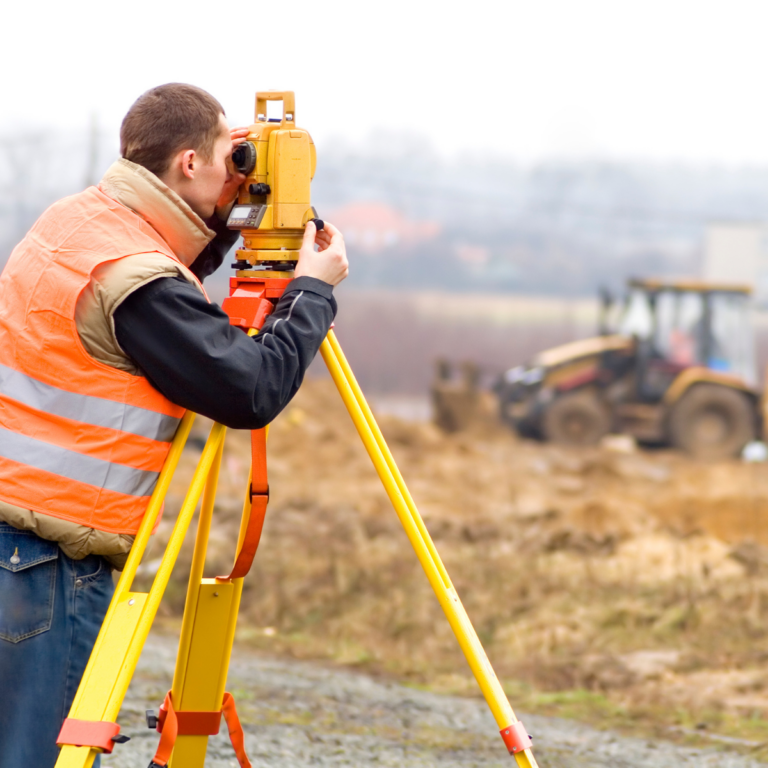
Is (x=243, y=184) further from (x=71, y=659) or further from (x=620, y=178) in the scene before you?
(x=620, y=178)

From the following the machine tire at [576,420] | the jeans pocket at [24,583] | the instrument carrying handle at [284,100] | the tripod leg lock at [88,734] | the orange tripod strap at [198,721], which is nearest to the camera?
the tripod leg lock at [88,734]

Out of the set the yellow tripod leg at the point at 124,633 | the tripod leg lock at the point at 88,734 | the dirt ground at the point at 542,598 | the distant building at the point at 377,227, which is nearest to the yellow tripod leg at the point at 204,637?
the yellow tripod leg at the point at 124,633

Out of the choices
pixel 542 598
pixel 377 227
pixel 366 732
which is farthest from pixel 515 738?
pixel 377 227

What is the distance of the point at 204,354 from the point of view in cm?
171

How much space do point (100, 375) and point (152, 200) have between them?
0.33 meters

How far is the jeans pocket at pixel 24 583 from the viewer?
1.77 meters

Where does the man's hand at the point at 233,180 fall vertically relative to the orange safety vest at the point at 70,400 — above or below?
above

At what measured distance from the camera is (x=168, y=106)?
1.80 m

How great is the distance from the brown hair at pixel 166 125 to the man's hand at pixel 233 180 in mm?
96

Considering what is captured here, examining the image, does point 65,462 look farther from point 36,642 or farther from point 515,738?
point 515,738

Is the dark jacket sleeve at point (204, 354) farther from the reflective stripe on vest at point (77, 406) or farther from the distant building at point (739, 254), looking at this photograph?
the distant building at point (739, 254)

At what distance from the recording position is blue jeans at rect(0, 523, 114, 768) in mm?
1776

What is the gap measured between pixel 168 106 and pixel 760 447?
12.4 m

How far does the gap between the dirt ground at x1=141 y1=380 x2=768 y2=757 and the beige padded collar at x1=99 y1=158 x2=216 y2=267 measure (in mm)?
2821
